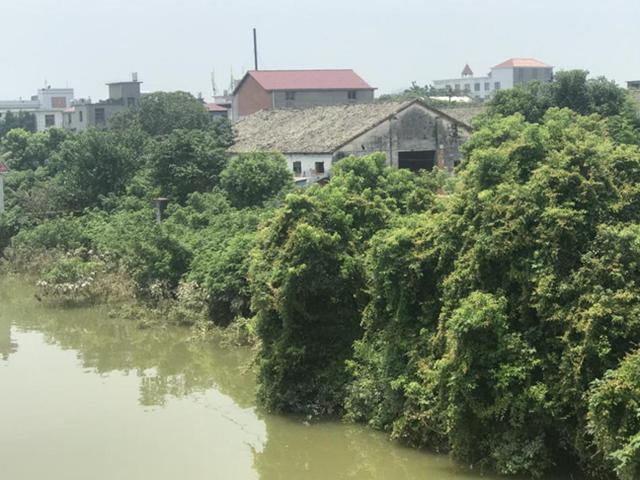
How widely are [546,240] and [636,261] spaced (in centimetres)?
114

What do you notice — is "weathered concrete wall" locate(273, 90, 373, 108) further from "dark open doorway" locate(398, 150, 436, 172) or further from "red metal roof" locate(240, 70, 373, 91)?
"dark open doorway" locate(398, 150, 436, 172)

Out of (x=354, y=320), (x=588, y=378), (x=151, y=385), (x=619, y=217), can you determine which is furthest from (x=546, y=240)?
(x=151, y=385)

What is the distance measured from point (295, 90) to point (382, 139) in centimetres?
1955

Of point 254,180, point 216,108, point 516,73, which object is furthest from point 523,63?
point 254,180

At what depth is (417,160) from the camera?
2759 cm

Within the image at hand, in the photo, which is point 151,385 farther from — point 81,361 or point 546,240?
point 546,240

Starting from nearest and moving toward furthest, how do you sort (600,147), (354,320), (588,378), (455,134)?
(588,378), (600,147), (354,320), (455,134)

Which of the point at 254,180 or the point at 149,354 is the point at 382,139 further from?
the point at 149,354

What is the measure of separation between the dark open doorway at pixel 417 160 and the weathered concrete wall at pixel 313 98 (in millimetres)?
18004

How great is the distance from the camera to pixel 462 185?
12.7 meters

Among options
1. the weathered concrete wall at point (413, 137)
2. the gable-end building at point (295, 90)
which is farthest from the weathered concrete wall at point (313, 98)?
the weathered concrete wall at point (413, 137)

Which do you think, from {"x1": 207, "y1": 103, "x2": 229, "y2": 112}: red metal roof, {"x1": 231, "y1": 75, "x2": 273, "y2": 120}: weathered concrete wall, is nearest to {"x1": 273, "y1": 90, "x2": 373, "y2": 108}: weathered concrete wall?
{"x1": 231, "y1": 75, "x2": 273, "y2": 120}: weathered concrete wall

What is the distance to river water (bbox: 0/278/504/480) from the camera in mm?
11422

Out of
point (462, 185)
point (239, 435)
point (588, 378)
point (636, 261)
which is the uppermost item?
point (462, 185)
